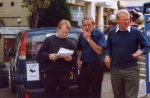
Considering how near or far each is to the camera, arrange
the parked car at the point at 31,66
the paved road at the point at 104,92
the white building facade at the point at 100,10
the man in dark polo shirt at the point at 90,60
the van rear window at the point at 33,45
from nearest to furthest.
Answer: the man in dark polo shirt at the point at 90,60, the parked car at the point at 31,66, the van rear window at the point at 33,45, the paved road at the point at 104,92, the white building facade at the point at 100,10

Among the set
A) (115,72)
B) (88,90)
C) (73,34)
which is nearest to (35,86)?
(73,34)

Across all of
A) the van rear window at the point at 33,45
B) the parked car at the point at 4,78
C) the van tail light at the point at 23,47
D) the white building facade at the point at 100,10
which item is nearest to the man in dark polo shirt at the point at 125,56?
the van rear window at the point at 33,45

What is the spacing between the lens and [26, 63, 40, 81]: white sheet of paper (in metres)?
9.64

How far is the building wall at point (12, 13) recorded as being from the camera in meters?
27.2

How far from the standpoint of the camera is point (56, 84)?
7777mm

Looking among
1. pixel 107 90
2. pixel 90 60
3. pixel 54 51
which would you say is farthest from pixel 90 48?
pixel 107 90

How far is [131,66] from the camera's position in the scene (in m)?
7.33

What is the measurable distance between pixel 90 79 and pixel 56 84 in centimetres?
59

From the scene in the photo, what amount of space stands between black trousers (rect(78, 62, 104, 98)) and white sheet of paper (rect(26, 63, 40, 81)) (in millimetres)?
1808

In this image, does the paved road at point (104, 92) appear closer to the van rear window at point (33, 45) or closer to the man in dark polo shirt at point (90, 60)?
the van rear window at point (33, 45)

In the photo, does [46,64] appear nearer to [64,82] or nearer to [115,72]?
[64,82]

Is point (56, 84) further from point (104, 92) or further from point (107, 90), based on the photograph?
point (107, 90)

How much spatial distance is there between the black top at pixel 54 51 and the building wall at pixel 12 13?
19.4m

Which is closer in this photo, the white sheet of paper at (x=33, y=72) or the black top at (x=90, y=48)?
the black top at (x=90, y=48)
